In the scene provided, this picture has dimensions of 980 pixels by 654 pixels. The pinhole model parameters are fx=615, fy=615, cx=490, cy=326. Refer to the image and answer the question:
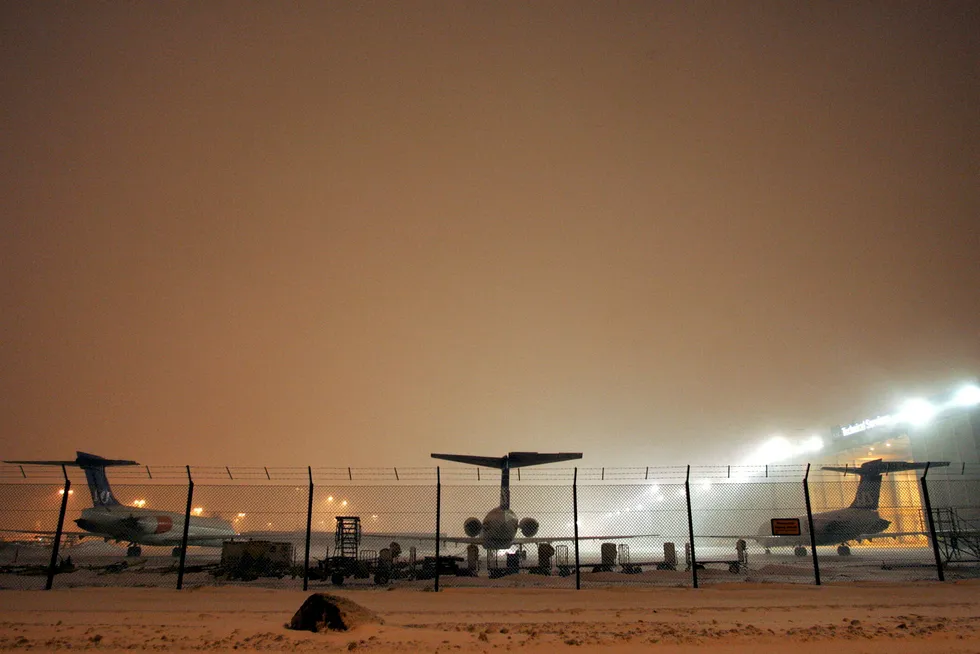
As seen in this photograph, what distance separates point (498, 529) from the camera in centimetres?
2481

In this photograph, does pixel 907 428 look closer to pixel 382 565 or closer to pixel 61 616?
pixel 382 565

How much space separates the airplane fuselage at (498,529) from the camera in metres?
24.8

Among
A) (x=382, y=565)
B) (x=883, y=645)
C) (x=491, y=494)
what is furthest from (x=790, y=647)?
(x=382, y=565)

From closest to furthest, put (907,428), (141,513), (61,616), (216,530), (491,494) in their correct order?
(61,616)
(491,494)
(141,513)
(216,530)
(907,428)

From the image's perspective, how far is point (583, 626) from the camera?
371 inches

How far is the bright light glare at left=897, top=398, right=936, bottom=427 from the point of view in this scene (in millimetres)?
46594

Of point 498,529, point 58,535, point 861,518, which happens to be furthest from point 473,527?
point 861,518

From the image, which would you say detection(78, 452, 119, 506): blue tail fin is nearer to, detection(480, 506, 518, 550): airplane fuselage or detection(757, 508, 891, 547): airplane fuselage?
detection(480, 506, 518, 550): airplane fuselage

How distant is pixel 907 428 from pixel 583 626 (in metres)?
53.3

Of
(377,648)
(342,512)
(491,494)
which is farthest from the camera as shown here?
(342,512)

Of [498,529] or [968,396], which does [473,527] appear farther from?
[968,396]

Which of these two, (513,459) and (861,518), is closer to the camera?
(513,459)

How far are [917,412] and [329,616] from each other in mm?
52021

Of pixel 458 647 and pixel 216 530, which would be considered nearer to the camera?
pixel 458 647
